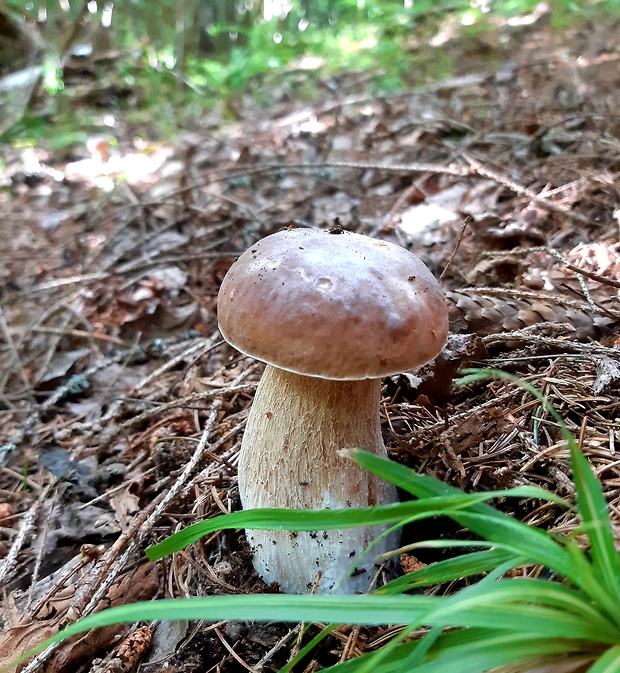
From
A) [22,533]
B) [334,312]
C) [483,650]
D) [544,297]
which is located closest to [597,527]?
[483,650]

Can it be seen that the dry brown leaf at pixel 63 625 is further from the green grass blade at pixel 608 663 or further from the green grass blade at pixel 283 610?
the green grass blade at pixel 608 663

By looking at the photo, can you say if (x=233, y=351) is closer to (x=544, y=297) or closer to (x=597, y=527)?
(x=544, y=297)

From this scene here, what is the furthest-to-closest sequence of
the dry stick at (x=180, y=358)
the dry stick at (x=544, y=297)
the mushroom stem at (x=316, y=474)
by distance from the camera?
the dry stick at (x=180, y=358) < the dry stick at (x=544, y=297) < the mushroom stem at (x=316, y=474)

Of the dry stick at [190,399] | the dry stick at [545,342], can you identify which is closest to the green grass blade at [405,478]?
the dry stick at [545,342]

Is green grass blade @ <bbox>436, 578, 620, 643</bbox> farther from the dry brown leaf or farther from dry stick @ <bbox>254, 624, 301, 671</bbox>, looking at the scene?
the dry brown leaf

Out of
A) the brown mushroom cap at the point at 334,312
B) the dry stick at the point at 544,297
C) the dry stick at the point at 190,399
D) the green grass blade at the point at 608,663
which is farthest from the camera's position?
the dry stick at the point at 190,399

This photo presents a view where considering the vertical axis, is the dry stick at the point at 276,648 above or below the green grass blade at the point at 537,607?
below
